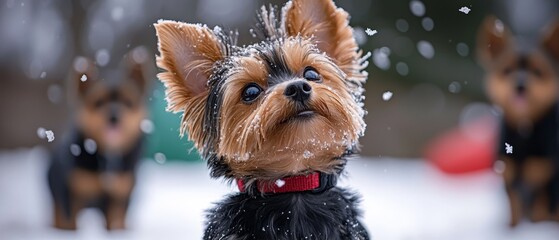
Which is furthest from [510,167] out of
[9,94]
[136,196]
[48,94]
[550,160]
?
[9,94]

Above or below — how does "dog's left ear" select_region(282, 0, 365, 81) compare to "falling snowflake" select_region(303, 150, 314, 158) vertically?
above

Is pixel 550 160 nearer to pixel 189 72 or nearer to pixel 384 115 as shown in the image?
pixel 384 115

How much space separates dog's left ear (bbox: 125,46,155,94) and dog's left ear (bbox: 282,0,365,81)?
11.7ft

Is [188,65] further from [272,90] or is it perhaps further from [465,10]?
[465,10]

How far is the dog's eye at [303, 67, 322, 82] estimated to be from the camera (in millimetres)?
2844

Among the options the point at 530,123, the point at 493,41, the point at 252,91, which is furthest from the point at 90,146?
the point at 252,91

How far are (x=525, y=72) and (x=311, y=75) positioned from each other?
4238 millimetres

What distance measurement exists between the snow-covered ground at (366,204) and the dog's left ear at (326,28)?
2.12 meters

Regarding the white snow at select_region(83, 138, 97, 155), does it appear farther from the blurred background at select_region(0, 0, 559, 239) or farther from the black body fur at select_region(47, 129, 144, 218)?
the blurred background at select_region(0, 0, 559, 239)

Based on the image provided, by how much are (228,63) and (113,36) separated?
4674 millimetres

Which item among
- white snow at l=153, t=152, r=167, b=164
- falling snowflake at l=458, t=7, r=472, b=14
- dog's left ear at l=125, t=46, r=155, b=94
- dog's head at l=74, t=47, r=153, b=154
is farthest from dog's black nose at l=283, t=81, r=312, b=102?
white snow at l=153, t=152, r=167, b=164

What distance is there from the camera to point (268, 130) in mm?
2715

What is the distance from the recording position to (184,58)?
298cm

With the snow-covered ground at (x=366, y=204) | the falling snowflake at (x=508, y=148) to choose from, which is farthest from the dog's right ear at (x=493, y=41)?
the snow-covered ground at (x=366, y=204)
